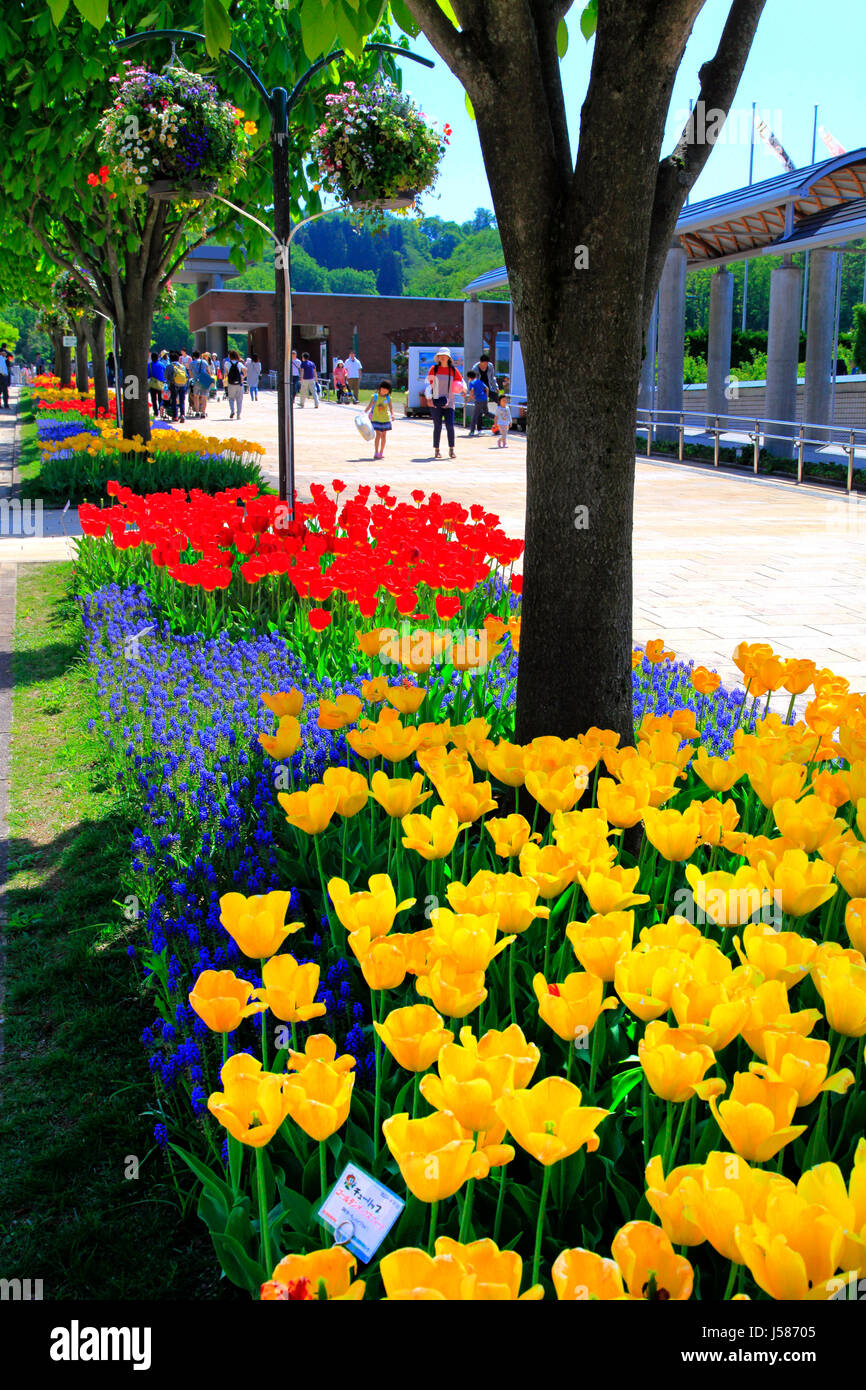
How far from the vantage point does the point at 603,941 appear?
5.98ft

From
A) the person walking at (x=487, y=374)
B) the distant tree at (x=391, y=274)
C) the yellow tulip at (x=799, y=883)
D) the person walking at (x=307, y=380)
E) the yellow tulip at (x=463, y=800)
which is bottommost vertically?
the yellow tulip at (x=799, y=883)

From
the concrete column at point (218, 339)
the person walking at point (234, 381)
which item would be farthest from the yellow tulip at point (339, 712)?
the concrete column at point (218, 339)

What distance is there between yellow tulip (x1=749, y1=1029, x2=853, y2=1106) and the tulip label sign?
507 mm

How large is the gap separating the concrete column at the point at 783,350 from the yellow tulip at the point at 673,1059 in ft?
69.6

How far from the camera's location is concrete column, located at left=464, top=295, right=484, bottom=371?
35656 millimetres

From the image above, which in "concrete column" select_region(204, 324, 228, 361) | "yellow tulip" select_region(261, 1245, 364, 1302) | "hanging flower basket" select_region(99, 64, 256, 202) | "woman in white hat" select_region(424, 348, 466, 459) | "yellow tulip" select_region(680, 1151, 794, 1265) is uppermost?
"concrete column" select_region(204, 324, 228, 361)

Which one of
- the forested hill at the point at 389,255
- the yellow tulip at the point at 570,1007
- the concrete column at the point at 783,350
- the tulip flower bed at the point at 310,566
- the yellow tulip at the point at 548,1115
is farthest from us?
the forested hill at the point at 389,255

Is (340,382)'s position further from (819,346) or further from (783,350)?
(783,350)

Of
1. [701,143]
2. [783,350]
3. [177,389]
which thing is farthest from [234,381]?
[701,143]

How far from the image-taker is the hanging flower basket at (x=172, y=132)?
342 inches

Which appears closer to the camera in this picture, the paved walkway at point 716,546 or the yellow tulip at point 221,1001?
the yellow tulip at point 221,1001

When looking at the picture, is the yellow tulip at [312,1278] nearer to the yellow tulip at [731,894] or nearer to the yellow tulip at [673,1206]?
the yellow tulip at [673,1206]

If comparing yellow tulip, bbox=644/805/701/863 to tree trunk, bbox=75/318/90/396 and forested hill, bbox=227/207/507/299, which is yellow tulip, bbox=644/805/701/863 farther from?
forested hill, bbox=227/207/507/299

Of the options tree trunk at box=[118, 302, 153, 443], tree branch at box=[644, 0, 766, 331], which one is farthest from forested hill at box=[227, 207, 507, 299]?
tree branch at box=[644, 0, 766, 331]
